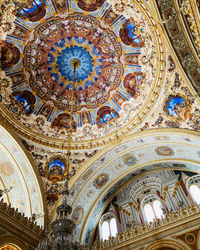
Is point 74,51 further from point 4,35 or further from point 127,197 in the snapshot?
Result: point 127,197

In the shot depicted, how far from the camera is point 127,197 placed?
14141 mm

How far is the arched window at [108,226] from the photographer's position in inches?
514

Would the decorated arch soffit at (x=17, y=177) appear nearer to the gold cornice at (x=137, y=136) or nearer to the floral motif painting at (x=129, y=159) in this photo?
the gold cornice at (x=137, y=136)

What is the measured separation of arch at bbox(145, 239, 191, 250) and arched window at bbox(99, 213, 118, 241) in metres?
2.86

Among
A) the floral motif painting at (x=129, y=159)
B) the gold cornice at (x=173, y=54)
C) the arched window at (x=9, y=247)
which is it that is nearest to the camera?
the arched window at (x=9, y=247)

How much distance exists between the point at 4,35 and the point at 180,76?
32.0 ft

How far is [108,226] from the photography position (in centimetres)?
1354

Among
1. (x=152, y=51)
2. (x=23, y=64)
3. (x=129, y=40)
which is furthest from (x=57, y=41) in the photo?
(x=152, y=51)

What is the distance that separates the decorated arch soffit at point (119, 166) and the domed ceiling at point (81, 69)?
3.66 feet

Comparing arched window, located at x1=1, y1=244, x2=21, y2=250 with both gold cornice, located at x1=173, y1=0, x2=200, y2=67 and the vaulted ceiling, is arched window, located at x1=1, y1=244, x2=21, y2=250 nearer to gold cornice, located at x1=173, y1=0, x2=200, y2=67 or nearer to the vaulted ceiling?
the vaulted ceiling

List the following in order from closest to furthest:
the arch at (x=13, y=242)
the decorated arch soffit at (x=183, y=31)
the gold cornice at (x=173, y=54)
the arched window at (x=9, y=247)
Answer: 1. the decorated arch soffit at (x=183, y=31)
2. the arch at (x=13, y=242)
3. the arched window at (x=9, y=247)
4. the gold cornice at (x=173, y=54)

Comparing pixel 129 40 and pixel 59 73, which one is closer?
pixel 129 40

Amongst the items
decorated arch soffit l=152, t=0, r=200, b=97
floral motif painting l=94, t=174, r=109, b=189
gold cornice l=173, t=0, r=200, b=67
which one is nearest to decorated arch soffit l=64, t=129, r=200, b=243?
floral motif painting l=94, t=174, r=109, b=189

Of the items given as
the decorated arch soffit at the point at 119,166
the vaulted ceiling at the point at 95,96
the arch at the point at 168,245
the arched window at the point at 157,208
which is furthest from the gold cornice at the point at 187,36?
the arch at the point at 168,245
